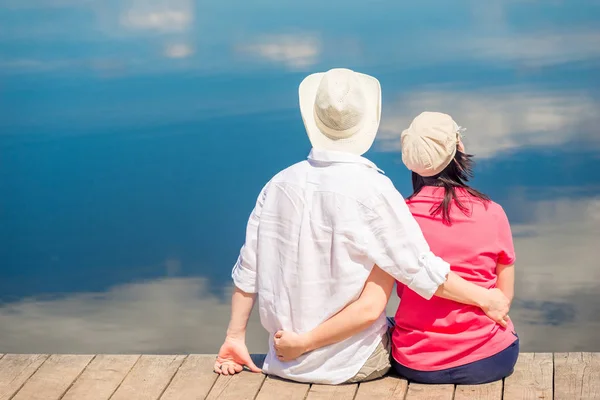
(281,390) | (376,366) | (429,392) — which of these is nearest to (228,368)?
(281,390)

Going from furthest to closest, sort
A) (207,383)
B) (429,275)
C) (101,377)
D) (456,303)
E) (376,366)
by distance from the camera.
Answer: (101,377)
(207,383)
(376,366)
(456,303)
(429,275)

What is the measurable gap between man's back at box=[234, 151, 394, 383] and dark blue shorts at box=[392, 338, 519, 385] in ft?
0.59

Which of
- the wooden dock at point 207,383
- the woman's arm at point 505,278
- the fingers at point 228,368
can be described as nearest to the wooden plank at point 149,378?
the wooden dock at point 207,383

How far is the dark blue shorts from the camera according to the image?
3004 millimetres

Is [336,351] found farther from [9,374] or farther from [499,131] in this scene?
[499,131]

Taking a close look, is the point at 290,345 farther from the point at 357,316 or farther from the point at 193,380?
the point at 193,380

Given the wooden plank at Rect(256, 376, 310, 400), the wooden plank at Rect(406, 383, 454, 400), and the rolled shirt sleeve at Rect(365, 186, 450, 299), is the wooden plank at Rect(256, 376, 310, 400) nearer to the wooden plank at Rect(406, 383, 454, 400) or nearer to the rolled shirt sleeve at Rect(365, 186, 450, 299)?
the wooden plank at Rect(406, 383, 454, 400)

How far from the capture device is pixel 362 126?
3.03m

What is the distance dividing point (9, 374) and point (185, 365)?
585 mm

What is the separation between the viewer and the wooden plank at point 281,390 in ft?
9.96

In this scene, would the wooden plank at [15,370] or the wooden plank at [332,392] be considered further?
the wooden plank at [15,370]

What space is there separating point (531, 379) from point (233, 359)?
93 centimetres

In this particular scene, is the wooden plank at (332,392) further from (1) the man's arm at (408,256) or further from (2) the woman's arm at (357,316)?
(1) the man's arm at (408,256)

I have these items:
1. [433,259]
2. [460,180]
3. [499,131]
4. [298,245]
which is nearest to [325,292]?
[298,245]
